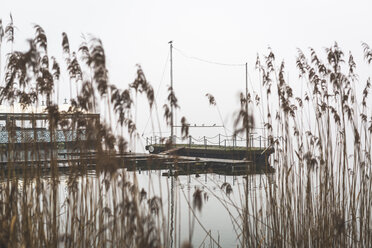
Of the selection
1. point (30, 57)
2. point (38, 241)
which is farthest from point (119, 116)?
point (38, 241)

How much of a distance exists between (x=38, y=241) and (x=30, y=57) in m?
0.87

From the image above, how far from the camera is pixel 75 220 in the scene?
203 cm

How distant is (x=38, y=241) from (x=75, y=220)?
19cm

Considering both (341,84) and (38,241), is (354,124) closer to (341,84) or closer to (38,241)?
(341,84)

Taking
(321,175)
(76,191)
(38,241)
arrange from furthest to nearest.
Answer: (321,175), (76,191), (38,241)

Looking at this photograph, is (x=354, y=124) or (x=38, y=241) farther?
(x=354, y=124)

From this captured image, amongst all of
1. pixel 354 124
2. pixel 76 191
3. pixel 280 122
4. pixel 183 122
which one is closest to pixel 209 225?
pixel 280 122

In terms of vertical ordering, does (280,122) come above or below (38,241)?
above

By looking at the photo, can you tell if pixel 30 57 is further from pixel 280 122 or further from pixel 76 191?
pixel 280 122

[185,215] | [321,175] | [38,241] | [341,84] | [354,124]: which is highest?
[341,84]

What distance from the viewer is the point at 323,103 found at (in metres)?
2.96

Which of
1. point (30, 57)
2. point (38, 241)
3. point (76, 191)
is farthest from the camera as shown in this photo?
point (76, 191)

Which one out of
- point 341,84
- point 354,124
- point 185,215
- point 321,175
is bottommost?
point 185,215

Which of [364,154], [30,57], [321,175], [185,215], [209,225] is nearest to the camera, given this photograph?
[30,57]
